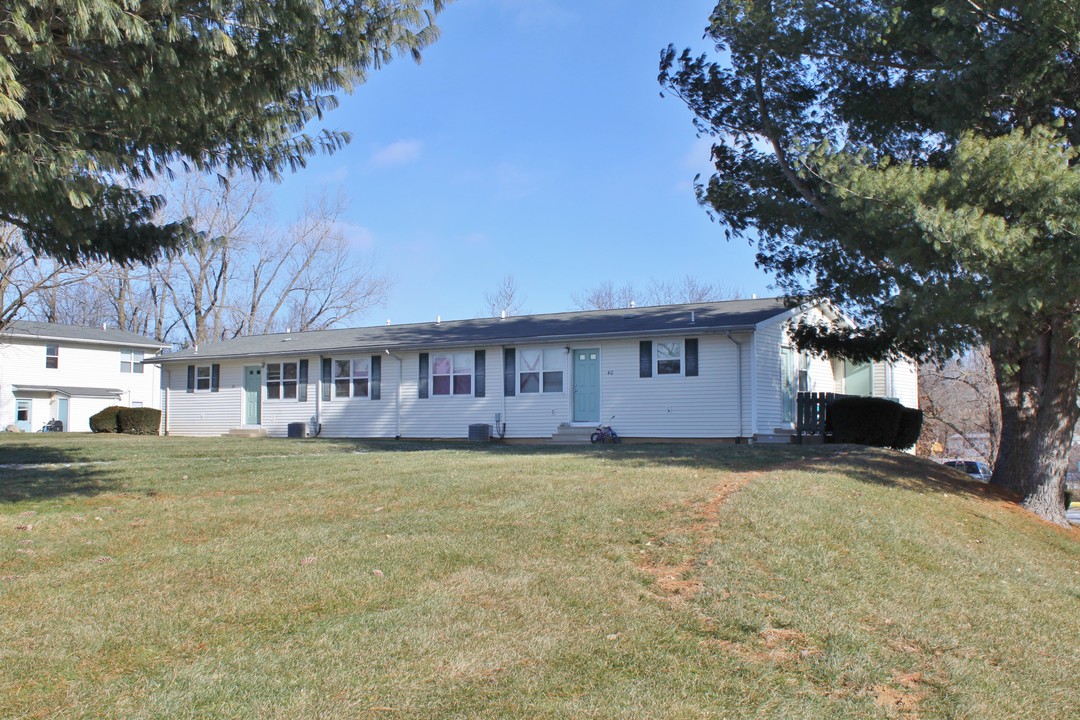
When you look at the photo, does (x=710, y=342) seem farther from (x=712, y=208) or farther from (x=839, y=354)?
(x=712, y=208)

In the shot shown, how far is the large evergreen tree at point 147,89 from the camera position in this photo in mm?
6602

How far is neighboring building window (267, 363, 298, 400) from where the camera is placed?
2522 cm

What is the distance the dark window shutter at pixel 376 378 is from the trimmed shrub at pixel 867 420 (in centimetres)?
1206

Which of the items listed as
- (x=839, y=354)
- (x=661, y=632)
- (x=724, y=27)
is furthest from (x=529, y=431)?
(x=661, y=632)

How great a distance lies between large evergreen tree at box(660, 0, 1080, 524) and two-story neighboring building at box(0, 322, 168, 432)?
2993 centimetres

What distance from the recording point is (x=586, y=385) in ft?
68.6

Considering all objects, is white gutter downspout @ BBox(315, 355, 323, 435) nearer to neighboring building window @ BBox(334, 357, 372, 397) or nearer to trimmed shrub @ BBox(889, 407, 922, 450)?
neighboring building window @ BBox(334, 357, 372, 397)

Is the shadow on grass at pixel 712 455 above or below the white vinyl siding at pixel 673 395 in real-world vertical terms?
below

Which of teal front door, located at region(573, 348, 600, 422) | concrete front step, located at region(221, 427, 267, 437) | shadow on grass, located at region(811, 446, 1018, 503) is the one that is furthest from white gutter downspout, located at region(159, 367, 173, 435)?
shadow on grass, located at region(811, 446, 1018, 503)

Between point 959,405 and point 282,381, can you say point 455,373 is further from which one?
point 959,405

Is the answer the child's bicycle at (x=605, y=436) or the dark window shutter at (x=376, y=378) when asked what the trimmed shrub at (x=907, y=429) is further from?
the dark window shutter at (x=376, y=378)

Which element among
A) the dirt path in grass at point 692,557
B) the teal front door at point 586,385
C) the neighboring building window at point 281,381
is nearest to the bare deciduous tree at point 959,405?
the teal front door at point 586,385

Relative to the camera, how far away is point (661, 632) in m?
5.13

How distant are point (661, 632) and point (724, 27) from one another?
11315mm
